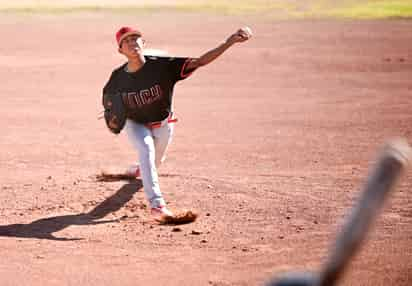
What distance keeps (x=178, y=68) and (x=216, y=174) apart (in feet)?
6.24

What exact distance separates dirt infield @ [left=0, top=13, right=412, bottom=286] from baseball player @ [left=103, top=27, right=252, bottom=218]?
26.5 inches

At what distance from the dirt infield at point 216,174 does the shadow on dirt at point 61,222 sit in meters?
0.02

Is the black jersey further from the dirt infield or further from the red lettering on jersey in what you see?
the dirt infield

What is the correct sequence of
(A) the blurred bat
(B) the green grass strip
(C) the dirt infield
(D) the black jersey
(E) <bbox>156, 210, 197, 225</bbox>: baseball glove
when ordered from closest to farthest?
1. (A) the blurred bat
2. (C) the dirt infield
3. (E) <bbox>156, 210, 197, 225</bbox>: baseball glove
4. (D) the black jersey
5. (B) the green grass strip

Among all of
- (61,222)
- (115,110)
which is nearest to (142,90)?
(115,110)

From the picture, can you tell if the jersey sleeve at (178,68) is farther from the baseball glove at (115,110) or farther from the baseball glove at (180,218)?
the baseball glove at (180,218)

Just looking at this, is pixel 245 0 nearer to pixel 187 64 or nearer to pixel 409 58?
pixel 409 58

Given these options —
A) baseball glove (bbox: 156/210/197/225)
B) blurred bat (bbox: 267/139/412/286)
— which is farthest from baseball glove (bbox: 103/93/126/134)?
blurred bat (bbox: 267/139/412/286)

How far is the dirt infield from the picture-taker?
247 inches

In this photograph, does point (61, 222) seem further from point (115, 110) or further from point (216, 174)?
point (216, 174)

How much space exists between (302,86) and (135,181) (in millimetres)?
8421

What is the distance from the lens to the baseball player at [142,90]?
7516mm

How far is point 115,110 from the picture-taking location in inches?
303

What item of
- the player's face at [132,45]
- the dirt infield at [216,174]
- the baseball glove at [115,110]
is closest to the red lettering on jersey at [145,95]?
the baseball glove at [115,110]
